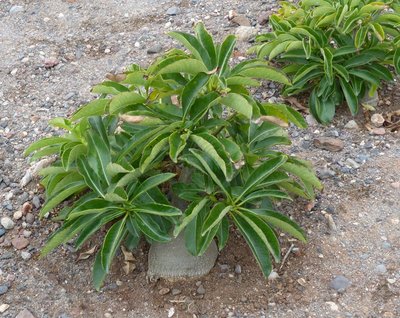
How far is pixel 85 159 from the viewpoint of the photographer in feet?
8.89

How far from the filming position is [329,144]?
3.65 m

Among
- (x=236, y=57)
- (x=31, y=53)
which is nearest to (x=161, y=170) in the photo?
(x=236, y=57)

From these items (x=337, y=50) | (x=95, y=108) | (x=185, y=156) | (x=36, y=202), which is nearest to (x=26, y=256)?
(x=36, y=202)

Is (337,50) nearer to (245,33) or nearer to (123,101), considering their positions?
(245,33)

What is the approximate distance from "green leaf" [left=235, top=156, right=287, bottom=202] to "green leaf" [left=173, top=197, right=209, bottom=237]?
0.46ft

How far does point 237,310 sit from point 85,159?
35.1 inches

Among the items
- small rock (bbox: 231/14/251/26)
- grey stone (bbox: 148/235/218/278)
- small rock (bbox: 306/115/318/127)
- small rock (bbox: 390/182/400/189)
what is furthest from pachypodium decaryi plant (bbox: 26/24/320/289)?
small rock (bbox: 231/14/251/26)

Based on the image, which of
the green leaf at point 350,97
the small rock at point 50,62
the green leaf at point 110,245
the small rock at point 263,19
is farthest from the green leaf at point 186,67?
the small rock at point 263,19

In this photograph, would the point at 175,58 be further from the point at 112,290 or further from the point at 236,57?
the point at 236,57

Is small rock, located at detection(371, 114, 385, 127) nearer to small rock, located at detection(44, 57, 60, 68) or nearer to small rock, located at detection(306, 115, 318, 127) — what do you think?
small rock, located at detection(306, 115, 318, 127)

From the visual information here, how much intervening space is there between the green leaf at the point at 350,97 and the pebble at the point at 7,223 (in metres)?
1.90

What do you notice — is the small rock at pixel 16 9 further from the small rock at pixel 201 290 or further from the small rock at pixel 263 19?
the small rock at pixel 201 290

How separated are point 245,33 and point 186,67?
6.91 feet

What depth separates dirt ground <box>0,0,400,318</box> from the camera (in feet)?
9.39
